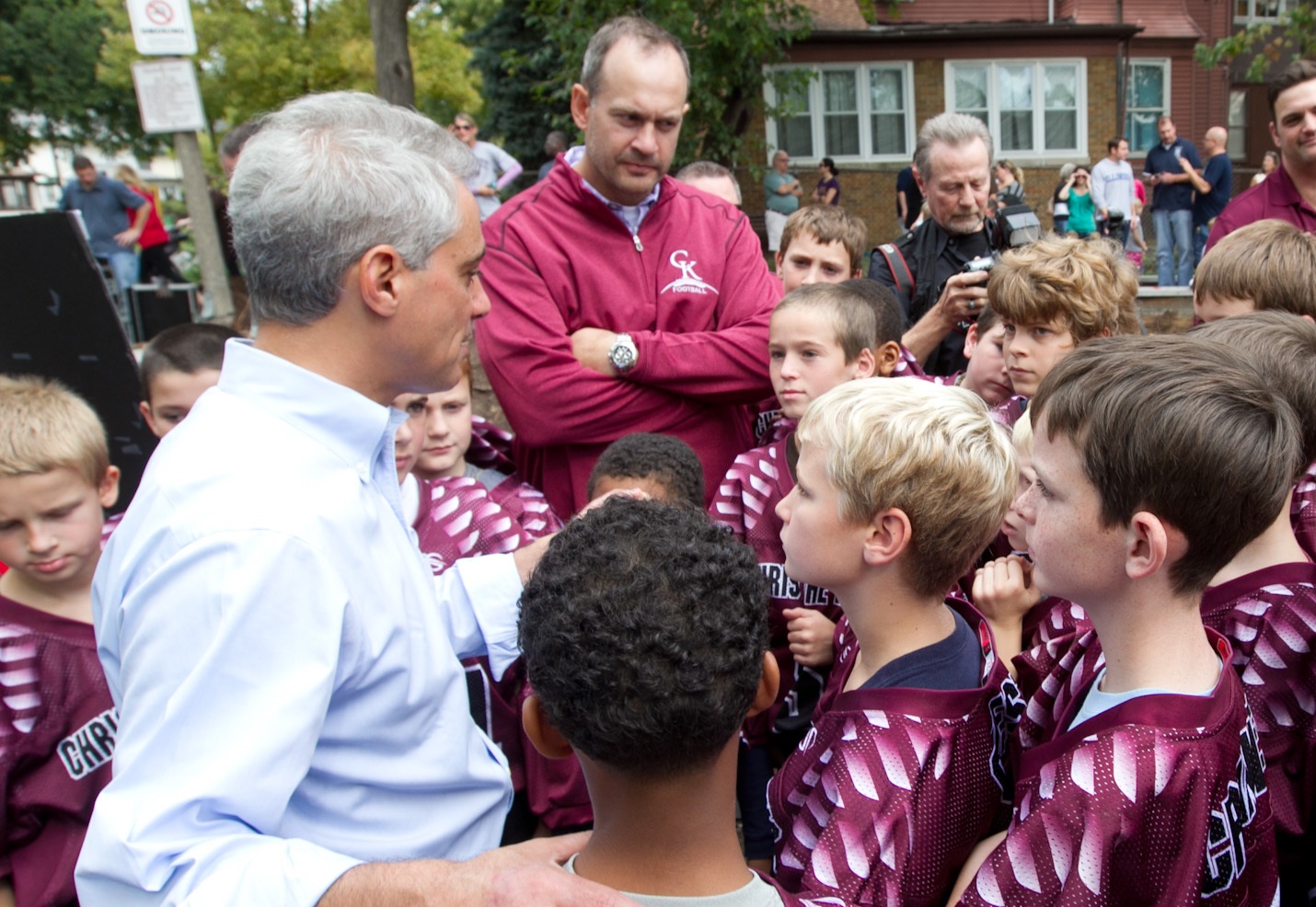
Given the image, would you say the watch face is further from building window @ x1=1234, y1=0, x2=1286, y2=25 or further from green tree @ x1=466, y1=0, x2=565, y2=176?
building window @ x1=1234, y1=0, x2=1286, y2=25

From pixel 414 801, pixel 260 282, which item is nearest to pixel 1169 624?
pixel 414 801

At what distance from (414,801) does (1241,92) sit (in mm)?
33181

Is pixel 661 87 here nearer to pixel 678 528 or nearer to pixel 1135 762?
pixel 678 528

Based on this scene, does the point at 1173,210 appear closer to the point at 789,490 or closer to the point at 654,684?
the point at 789,490

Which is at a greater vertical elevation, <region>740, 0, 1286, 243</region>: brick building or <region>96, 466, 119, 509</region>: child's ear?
<region>740, 0, 1286, 243</region>: brick building

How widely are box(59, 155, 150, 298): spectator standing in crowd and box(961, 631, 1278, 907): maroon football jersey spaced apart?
41.3 feet

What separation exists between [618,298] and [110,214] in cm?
1143

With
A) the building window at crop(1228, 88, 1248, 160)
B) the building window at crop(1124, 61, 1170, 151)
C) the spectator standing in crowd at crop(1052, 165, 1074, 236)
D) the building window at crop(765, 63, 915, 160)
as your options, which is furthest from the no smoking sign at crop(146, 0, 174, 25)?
the building window at crop(1228, 88, 1248, 160)

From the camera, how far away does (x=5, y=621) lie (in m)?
2.48

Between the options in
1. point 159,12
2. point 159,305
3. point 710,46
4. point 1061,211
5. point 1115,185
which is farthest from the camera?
point 710,46

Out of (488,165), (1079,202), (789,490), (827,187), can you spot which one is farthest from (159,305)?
(1079,202)

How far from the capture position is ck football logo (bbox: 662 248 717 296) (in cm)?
331

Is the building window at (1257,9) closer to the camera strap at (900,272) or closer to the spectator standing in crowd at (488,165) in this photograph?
the spectator standing in crowd at (488,165)

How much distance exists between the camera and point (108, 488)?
2.86 meters
